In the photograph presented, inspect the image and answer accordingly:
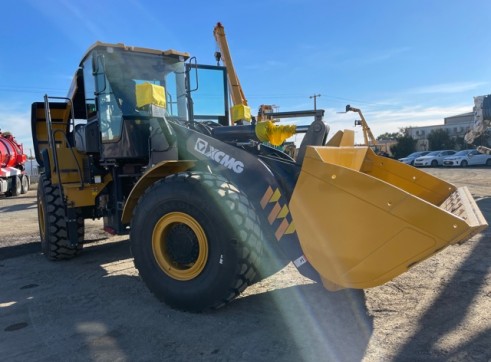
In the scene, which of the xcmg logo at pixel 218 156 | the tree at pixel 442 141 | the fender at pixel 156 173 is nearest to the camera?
the xcmg logo at pixel 218 156

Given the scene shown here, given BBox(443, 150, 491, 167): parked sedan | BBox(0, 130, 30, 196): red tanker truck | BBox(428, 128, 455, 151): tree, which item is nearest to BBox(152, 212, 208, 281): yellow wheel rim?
BBox(0, 130, 30, 196): red tanker truck

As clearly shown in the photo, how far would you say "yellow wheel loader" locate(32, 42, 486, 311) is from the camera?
3.03 m

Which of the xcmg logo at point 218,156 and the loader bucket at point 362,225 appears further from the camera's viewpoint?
the xcmg logo at point 218,156

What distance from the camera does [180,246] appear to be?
388 centimetres

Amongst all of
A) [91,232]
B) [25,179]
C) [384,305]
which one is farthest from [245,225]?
[25,179]

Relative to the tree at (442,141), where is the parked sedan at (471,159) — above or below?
below

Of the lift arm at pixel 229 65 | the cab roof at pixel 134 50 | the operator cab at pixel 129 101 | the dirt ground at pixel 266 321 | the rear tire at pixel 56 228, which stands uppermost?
the lift arm at pixel 229 65

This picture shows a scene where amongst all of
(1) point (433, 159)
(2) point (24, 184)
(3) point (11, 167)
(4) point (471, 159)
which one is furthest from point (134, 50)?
(1) point (433, 159)

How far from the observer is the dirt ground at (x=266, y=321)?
124 inches

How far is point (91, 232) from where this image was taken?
348 inches

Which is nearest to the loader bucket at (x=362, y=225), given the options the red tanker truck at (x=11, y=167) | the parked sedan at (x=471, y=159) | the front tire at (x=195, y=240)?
the front tire at (x=195, y=240)

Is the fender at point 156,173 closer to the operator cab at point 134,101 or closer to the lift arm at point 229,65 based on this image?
the operator cab at point 134,101

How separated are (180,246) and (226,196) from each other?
2.31 ft

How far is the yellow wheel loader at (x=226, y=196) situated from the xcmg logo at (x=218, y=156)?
12mm
